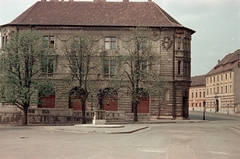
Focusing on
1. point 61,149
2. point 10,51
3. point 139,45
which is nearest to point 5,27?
point 10,51

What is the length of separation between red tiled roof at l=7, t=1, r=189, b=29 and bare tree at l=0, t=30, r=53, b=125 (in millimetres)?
13645

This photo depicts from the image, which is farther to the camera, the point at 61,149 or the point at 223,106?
the point at 223,106

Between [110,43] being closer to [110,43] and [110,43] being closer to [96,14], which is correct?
[110,43]

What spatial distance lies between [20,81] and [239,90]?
56.8m

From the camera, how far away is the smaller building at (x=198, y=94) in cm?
11338

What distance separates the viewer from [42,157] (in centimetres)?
1331

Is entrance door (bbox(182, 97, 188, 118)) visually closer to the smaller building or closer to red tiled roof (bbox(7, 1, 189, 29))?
red tiled roof (bbox(7, 1, 189, 29))

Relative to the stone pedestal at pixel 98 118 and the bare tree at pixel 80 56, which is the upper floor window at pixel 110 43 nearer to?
the bare tree at pixel 80 56

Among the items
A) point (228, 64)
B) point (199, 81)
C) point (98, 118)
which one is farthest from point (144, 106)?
point (199, 81)

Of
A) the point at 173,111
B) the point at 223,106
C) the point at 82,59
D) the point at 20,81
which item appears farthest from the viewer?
the point at 223,106

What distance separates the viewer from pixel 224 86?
92.6 m

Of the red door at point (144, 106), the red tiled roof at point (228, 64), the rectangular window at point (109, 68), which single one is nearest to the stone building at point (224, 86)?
the red tiled roof at point (228, 64)

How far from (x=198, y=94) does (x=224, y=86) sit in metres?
24.4

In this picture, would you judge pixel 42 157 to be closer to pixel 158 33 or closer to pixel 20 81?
pixel 20 81
